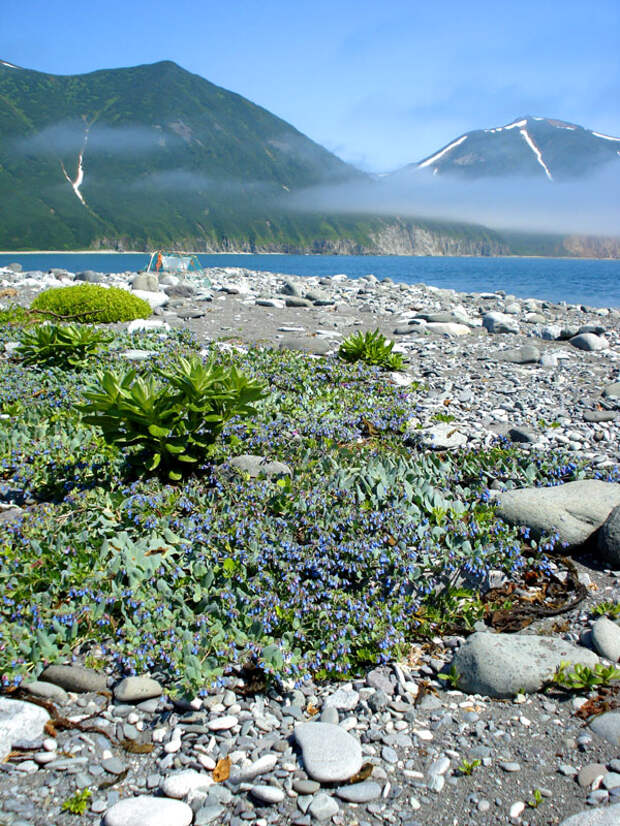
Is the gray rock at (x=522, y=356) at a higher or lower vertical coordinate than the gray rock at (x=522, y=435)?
higher

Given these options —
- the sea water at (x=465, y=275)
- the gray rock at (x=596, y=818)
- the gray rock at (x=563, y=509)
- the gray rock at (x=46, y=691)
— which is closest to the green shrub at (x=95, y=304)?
the gray rock at (x=563, y=509)

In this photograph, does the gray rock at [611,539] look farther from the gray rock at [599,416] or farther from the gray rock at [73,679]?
the gray rock at [73,679]

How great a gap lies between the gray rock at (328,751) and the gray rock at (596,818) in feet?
3.08

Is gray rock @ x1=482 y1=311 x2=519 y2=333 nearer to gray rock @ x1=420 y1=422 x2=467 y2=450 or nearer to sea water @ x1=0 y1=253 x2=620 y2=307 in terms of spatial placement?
gray rock @ x1=420 y1=422 x2=467 y2=450

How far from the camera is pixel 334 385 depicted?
876cm

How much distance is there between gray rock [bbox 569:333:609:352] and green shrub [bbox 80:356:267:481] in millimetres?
10109

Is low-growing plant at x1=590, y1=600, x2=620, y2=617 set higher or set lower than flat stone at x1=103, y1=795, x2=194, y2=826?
higher

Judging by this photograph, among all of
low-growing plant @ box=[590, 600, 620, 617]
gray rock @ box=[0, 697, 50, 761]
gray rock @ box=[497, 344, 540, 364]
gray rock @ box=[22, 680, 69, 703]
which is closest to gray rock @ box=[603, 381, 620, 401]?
gray rock @ box=[497, 344, 540, 364]

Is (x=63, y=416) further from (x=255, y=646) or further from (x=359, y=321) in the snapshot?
(x=359, y=321)

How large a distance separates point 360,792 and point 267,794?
0.43 m

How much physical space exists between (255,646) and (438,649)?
125cm

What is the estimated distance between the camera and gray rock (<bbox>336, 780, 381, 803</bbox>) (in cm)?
260

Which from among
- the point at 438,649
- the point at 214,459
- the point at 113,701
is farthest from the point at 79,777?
the point at 214,459

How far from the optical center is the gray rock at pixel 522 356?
1119 cm
